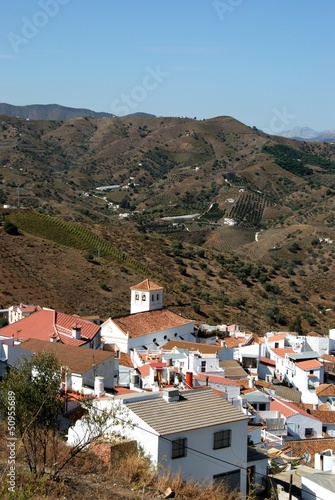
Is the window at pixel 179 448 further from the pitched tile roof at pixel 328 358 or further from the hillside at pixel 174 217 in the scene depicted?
the hillside at pixel 174 217

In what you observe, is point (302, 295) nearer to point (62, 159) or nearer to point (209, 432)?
point (209, 432)

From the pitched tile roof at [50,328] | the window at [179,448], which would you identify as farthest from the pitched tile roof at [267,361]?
the window at [179,448]

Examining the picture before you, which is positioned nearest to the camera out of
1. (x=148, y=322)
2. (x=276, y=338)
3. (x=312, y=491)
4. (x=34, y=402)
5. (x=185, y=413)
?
(x=34, y=402)

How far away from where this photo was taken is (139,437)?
39.2 feet

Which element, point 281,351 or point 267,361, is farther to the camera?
point 281,351

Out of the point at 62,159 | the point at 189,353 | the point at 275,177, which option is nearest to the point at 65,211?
the point at 275,177

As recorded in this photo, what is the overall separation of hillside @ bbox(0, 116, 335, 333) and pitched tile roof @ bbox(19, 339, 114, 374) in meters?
18.4

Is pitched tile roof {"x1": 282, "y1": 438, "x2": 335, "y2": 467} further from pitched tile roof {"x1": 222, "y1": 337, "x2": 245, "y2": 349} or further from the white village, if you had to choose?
pitched tile roof {"x1": 222, "y1": 337, "x2": 245, "y2": 349}

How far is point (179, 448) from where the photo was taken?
12.1m

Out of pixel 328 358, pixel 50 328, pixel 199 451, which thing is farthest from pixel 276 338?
pixel 199 451

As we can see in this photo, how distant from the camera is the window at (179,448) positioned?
12.0 meters

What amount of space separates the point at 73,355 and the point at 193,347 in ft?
29.5

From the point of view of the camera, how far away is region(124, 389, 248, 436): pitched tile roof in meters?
12.1

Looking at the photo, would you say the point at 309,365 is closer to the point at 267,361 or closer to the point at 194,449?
the point at 267,361
